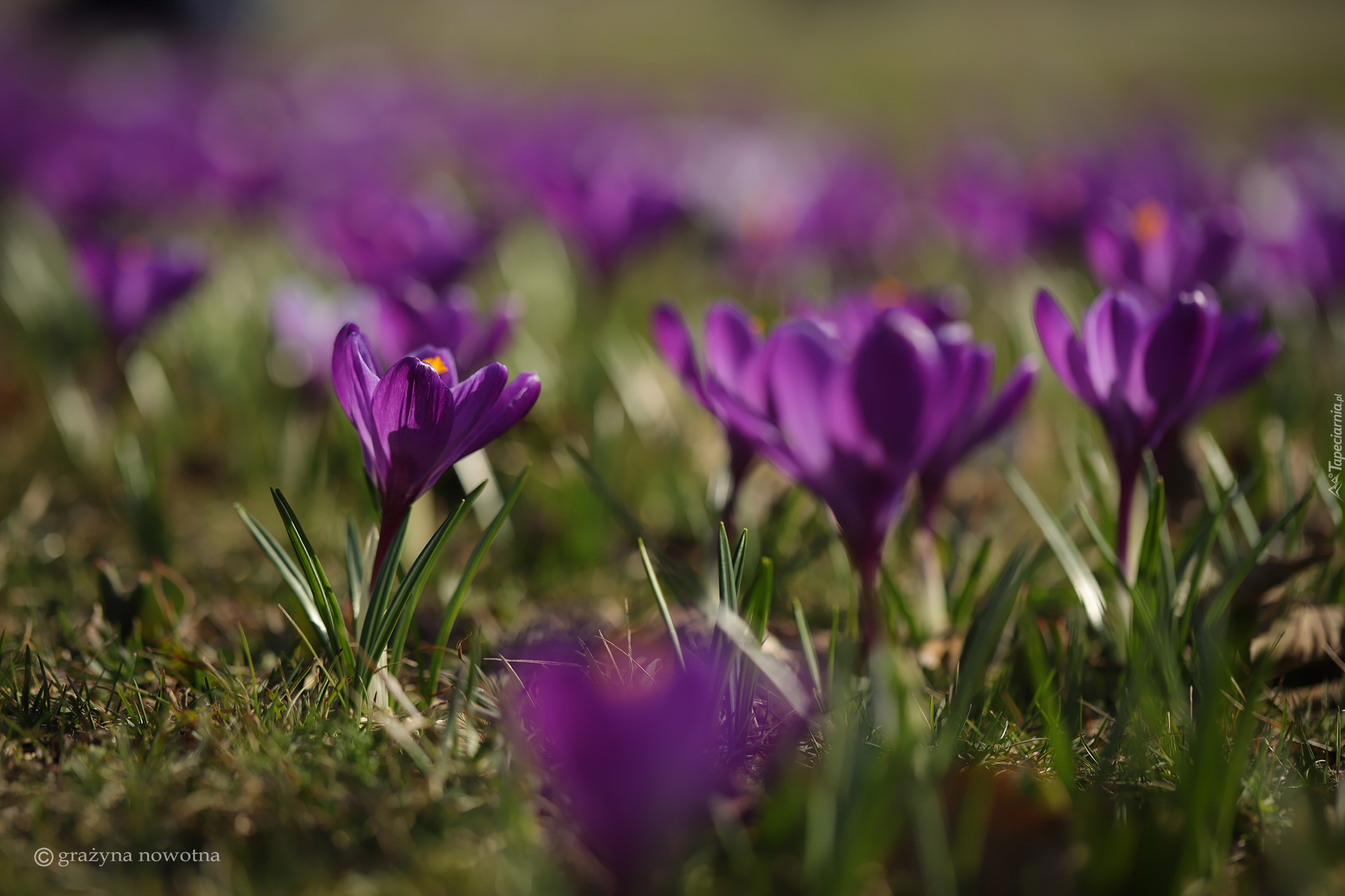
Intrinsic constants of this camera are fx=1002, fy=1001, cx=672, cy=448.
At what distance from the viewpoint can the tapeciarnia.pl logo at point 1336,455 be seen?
157 cm

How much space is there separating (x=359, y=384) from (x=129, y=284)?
112cm

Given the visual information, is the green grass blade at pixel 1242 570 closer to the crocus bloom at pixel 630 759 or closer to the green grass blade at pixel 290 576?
the crocus bloom at pixel 630 759

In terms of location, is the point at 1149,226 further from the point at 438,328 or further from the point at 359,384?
the point at 359,384

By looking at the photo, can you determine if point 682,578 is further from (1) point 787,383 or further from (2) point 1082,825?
(2) point 1082,825

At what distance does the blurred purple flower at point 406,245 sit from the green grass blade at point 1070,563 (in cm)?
120

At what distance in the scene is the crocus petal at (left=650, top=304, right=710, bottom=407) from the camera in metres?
1.24

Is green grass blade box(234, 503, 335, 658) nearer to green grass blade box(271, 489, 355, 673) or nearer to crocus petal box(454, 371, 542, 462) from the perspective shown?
green grass blade box(271, 489, 355, 673)

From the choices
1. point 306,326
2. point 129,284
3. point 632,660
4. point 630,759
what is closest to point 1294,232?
point 632,660

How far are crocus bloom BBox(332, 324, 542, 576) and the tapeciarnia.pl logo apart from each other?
1.17 m

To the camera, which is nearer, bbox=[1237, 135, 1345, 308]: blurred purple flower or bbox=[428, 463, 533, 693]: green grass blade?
bbox=[428, 463, 533, 693]: green grass blade

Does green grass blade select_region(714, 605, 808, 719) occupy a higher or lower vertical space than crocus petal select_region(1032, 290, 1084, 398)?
lower

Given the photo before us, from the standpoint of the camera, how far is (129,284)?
1925 millimetres

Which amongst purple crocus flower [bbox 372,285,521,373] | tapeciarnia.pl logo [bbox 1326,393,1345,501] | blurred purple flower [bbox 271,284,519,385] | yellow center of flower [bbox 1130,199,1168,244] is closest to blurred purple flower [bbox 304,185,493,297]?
blurred purple flower [bbox 271,284,519,385]

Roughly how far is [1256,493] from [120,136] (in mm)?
4480
